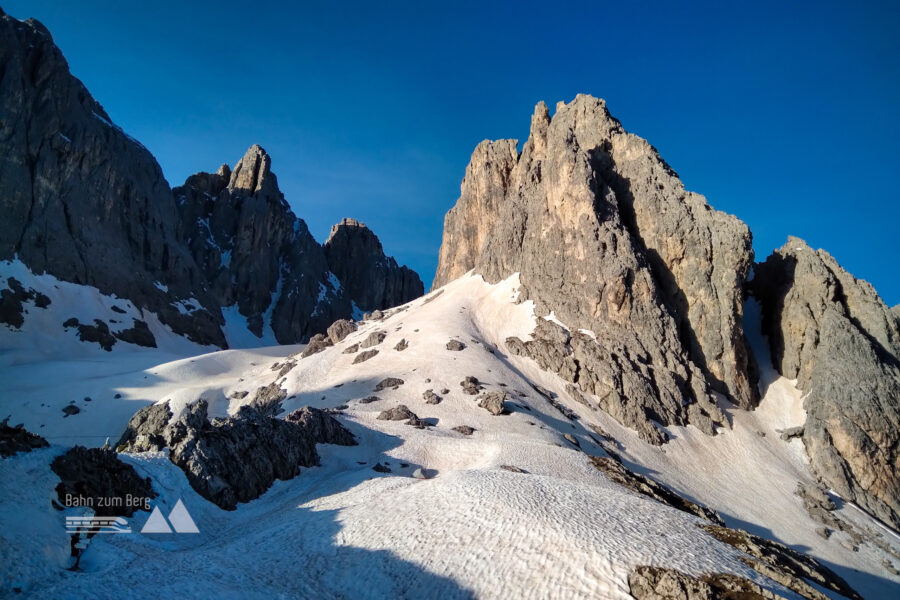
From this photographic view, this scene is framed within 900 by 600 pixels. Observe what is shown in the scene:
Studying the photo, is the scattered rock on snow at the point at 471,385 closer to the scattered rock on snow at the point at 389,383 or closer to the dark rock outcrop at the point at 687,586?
the scattered rock on snow at the point at 389,383

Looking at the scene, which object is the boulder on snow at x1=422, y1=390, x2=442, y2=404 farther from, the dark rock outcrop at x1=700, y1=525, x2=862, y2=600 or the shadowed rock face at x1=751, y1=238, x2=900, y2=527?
the shadowed rock face at x1=751, y1=238, x2=900, y2=527

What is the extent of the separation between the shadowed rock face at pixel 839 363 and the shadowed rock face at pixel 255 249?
11130cm

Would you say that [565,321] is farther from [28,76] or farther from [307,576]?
[28,76]

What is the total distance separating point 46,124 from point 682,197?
366ft

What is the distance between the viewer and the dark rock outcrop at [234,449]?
23312 mm

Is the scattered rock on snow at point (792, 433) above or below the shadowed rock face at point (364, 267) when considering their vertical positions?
below

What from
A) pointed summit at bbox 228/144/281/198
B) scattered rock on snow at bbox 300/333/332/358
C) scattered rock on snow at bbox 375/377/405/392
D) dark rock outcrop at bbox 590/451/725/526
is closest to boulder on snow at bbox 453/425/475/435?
dark rock outcrop at bbox 590/451/725/526

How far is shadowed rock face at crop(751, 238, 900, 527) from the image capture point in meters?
50.2

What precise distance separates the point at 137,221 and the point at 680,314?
360 ft

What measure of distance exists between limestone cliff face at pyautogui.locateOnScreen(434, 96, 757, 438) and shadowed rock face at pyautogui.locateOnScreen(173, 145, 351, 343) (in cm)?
7230

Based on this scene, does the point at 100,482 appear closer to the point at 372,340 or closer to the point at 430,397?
the point at 430,397

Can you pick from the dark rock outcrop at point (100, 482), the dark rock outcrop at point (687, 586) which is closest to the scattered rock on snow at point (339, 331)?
the dark rock outcrop at point (100, 482)

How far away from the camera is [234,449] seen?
2592 centimetres

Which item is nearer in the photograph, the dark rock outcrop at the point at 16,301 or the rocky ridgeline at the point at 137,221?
the dark rock outcrop at the point at 16,301
